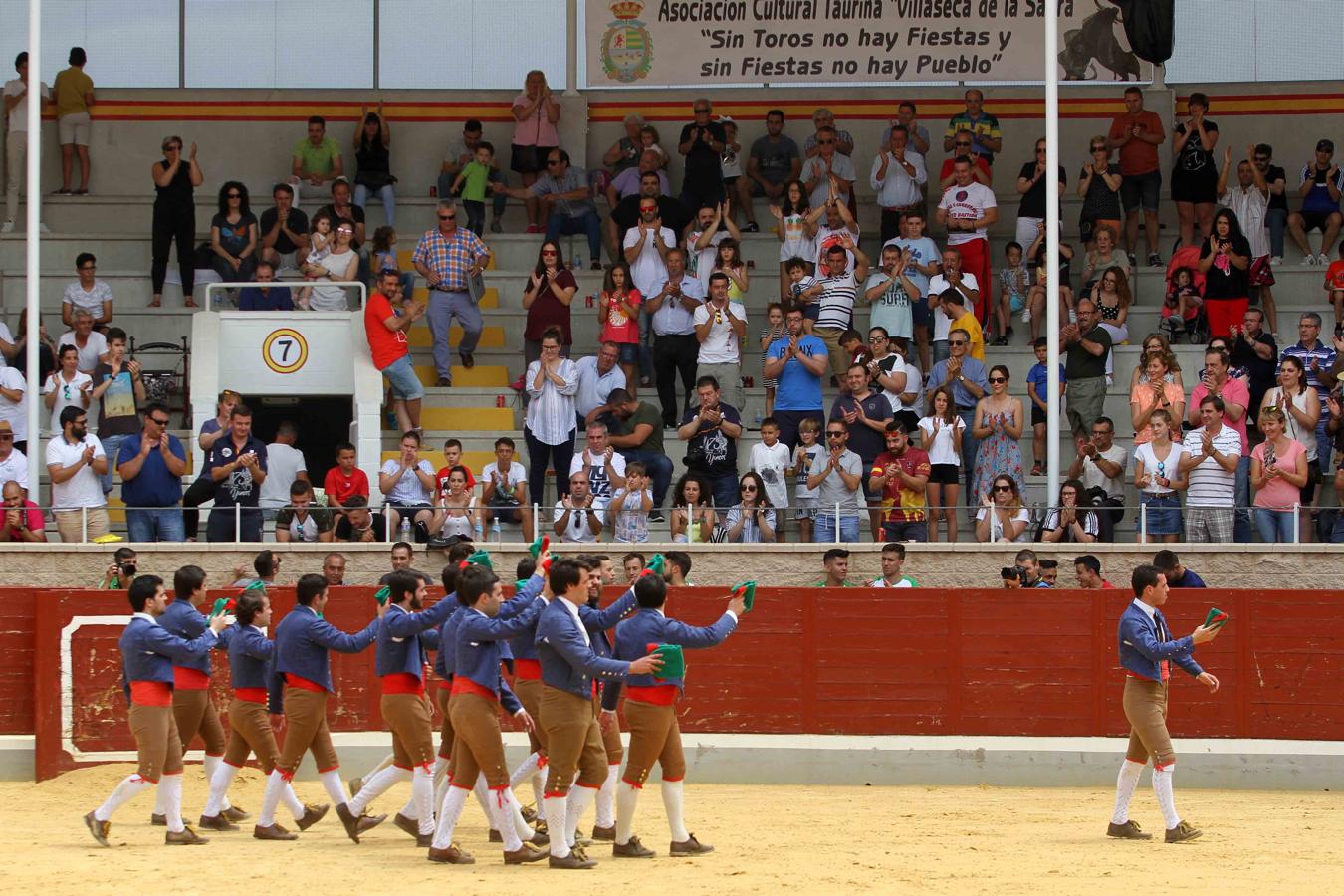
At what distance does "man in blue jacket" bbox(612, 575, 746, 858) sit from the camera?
10.6 m

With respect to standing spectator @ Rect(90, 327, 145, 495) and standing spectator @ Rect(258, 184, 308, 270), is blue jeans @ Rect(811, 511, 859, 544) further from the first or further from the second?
standing spectator @ Rect(258, 184, 308, 270)

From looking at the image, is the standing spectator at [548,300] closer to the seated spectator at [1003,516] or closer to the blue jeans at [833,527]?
the blue jeans at [833,527]

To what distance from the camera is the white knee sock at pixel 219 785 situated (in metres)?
11.6

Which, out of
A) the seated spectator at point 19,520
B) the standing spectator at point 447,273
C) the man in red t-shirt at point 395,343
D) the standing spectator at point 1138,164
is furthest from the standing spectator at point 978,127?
the seated spectator at point 19,520

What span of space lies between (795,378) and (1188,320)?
13.4 ft

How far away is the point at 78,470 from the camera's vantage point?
1622cm

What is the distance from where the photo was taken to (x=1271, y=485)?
15617 mm

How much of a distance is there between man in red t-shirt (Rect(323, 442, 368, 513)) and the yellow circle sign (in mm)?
2668

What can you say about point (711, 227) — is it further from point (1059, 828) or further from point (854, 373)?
point (1059, 828)

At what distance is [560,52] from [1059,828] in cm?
1258

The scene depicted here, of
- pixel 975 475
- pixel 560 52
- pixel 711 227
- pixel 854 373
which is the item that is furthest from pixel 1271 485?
pixel 560 52

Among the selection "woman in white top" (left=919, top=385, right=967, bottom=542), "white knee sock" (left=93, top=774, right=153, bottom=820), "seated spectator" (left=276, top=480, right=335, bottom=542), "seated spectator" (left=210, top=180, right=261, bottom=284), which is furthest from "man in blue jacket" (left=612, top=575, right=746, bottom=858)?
"seated spectator" (left=210, top=180, right=261, bottom=284)

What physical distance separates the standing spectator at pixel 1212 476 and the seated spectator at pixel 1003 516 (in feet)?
4.18

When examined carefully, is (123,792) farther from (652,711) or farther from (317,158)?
(317,158)
